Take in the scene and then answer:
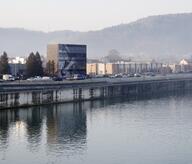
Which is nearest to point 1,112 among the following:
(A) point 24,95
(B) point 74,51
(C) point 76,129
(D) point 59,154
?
(A) point 24,95

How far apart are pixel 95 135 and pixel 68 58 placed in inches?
1231

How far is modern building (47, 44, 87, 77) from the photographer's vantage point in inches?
2466

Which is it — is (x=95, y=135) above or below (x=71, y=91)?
below

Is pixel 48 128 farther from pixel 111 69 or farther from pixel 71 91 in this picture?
pixel 111 69

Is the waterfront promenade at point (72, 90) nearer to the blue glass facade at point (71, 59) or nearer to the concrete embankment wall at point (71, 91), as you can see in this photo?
the concrete embankment wall at point (71, 91)

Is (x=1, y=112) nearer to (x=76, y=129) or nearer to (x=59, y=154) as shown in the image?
(x=76, y=129)

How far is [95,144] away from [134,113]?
14443mm

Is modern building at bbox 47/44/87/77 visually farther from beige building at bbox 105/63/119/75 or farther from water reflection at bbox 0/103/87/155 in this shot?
beige building at bbox 105/63/119/75

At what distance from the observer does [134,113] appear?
43.0 m

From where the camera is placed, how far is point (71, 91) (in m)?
51.9

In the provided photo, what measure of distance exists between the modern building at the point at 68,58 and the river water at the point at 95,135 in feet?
52.2

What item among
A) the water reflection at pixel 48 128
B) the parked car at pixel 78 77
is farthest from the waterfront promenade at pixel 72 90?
the parked car at pixel 78 77

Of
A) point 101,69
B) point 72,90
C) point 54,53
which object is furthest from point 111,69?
point 72,90

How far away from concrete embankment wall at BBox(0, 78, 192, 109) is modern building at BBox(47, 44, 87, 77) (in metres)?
4.91
